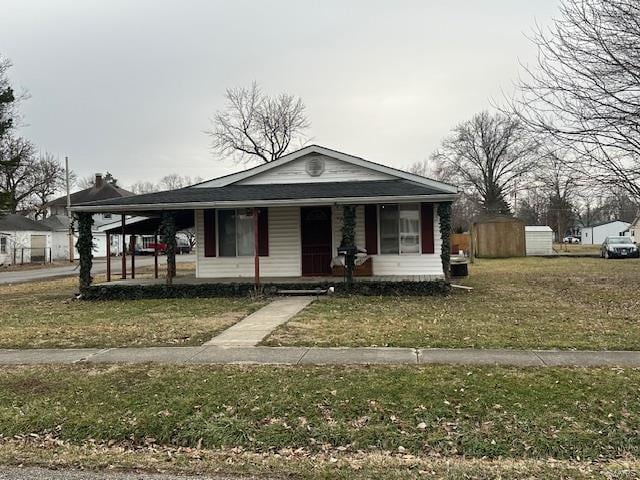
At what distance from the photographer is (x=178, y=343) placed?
26.0 feet

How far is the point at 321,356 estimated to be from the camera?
266 inches

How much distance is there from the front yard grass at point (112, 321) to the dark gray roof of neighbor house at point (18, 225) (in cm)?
2695

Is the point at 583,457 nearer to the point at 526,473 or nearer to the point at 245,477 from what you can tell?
the point at 526,473

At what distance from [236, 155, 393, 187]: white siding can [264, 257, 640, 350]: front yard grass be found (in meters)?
4.95

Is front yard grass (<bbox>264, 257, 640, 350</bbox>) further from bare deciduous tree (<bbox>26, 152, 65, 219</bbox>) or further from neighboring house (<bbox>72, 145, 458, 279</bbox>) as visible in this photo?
bare deciduous tree (<bbox>26, 152, 65, 219</bbox>)

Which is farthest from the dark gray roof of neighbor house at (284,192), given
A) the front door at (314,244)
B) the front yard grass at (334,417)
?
the front yard grass at (334,417)

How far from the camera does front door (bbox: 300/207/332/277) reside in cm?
1614

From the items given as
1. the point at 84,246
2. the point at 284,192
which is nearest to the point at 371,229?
the point at 284,192

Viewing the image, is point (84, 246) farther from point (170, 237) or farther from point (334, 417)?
point (334, 417)

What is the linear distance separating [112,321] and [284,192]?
6.28 metres

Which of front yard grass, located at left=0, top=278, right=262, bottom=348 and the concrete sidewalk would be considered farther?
front yard grass, located at left=0, top=278, right=262, bottom=348

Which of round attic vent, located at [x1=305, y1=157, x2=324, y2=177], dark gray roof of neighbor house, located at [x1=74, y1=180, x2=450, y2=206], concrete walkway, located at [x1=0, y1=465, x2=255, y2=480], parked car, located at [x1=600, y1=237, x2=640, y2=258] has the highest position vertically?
round attic vent, located at [x1=305, y1=157, x2=324, y2=177]

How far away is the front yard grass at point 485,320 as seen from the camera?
757 centimetres

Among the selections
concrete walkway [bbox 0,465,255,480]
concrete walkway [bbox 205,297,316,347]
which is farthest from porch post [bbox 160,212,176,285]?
concrete walkway [bbox 0,465,255,480]
